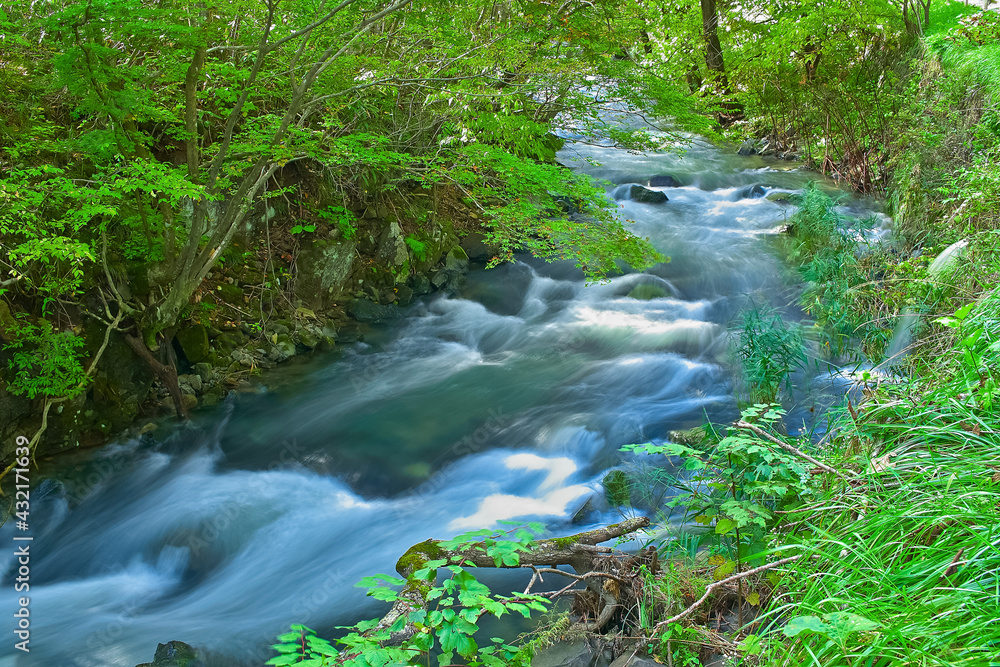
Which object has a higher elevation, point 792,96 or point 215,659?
point 792,96

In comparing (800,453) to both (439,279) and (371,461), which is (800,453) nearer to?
(371,461)

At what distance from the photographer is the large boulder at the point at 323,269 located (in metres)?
7.70

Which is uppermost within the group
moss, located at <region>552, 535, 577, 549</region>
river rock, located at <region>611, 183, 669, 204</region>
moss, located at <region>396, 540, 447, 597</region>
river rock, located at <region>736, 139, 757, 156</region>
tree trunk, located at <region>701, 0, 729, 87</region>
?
tree trunk, located at <region>701, 0, 729, 87</region>

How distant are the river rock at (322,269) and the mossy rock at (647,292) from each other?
3849mm

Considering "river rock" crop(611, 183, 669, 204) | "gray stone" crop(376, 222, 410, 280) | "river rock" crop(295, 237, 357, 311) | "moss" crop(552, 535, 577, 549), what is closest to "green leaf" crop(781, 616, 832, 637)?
"moss" crop(552, 535, 577, 549)

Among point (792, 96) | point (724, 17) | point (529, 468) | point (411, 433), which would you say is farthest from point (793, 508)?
point (724, 17)

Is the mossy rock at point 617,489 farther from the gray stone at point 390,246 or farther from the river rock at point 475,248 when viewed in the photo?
the river rock at point 475,248

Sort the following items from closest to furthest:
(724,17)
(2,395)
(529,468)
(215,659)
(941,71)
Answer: (215,659) → (2,395) → (529,468) → (941,71) → (724,17)

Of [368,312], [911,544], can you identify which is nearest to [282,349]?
[368,312]

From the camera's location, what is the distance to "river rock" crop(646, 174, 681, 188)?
11.4 metres

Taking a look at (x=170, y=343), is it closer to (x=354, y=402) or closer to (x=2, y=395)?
(x=2, y=395)

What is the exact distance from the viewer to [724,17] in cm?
1315

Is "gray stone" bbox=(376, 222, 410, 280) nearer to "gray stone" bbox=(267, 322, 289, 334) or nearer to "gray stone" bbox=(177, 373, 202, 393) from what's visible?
"gray stone" bbox=(267, 322, 289, 334)

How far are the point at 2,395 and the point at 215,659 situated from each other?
3.11 metres
